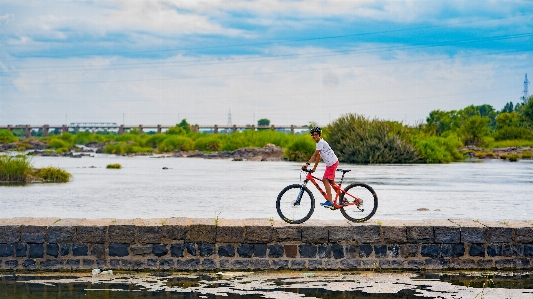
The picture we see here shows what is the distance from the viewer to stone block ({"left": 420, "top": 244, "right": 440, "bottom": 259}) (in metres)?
10.1

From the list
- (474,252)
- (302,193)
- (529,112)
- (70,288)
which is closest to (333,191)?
(302,193)

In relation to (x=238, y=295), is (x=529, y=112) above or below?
above

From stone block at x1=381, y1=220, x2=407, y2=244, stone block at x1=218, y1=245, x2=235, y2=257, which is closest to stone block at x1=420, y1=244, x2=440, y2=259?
stone block at x1=381, y1=220, x2=407, y2=244

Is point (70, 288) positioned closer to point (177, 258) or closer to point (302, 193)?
point (177, 258)

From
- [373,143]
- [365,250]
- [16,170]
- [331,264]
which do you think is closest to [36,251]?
[331,264]

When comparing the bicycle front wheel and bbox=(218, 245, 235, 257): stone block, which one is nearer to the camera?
bbox=(218, 245, 235, 257): stone block

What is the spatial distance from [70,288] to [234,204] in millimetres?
10685

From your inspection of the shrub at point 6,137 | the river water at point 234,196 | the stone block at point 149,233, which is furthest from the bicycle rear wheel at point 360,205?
the shrub at point 6,137

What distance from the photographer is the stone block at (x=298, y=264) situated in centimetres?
1002

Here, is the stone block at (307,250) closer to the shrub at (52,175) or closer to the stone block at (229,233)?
the stone block at (229,233)

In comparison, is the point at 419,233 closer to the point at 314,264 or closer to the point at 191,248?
the point at 314,264

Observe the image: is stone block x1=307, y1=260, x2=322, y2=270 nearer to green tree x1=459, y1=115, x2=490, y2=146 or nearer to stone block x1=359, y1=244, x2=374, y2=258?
stone block x1=359, y1=244, x2=374, y2=258

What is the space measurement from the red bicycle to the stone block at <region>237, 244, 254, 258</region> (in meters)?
1.23

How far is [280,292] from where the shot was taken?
334 inches
